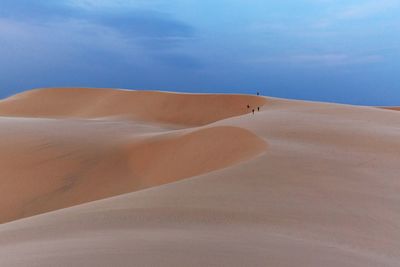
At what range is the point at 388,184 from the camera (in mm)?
3959

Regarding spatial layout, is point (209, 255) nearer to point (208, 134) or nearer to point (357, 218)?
point (357, 218)

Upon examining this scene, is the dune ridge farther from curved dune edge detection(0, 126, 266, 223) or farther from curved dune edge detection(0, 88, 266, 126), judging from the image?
curved dune edge detection(0, 88, 266, 126)

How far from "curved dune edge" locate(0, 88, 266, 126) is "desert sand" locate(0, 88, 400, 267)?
7122mm

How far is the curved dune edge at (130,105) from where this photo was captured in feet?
54.0

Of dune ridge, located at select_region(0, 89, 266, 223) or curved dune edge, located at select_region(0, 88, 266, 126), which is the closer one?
dune ridge, located at select_region(0, 89, 266, 223)

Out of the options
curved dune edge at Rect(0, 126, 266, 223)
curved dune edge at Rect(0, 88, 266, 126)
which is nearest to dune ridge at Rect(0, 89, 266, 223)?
curved dune edge at Rect(0, 126, 266, 223)

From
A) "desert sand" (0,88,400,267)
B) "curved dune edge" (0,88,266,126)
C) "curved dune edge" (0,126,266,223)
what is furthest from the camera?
"curved dune edge" (0,88,266,126)

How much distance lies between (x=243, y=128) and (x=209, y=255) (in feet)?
14.9

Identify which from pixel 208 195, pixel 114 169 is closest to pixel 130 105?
pixel 114 169

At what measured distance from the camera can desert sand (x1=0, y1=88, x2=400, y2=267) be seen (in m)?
2.08

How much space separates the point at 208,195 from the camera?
3.12 m

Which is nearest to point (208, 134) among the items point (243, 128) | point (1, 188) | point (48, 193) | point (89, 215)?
point (243, 128)

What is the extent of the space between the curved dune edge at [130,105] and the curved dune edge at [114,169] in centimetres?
815

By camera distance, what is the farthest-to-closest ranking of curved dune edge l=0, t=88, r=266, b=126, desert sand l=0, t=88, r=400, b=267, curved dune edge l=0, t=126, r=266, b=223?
curved dune edge l=0, t=88, r=266, b=126 → curved dune edge l=0, t=126, r=266, b=223 → desert sand l=0, t=88, r=400, b=267
